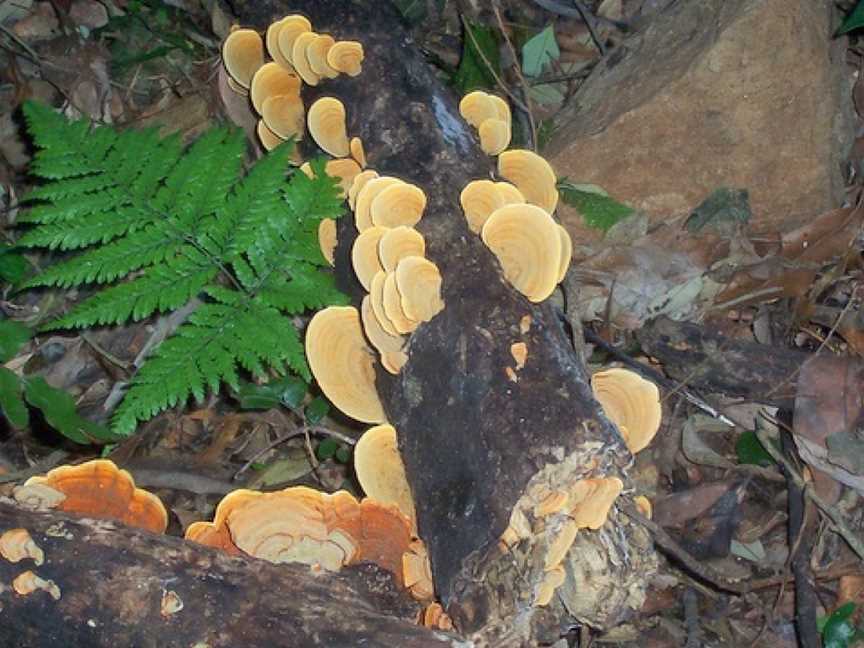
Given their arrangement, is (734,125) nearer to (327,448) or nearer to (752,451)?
(752,451)

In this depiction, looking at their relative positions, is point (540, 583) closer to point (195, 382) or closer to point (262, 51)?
point (195, 382)

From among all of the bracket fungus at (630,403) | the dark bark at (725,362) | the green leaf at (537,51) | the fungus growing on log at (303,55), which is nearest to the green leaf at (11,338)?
the fungus growing on log at (303,55)

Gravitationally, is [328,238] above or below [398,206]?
below

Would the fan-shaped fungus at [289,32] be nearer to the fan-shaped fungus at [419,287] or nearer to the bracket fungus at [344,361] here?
the bracket fungus at [344,361]

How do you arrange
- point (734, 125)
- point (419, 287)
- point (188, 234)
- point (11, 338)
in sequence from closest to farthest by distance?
point (419, 287)
point (188, 234)
point (11, 338)
point (734, 125)

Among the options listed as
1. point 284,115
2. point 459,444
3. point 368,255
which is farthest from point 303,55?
point 459,444

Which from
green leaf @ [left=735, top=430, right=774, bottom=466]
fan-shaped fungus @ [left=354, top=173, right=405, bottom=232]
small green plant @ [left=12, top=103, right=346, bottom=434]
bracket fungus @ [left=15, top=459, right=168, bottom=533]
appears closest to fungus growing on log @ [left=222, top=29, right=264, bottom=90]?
small green plant @ [left=12, top=103, right=346, bottom=434]
